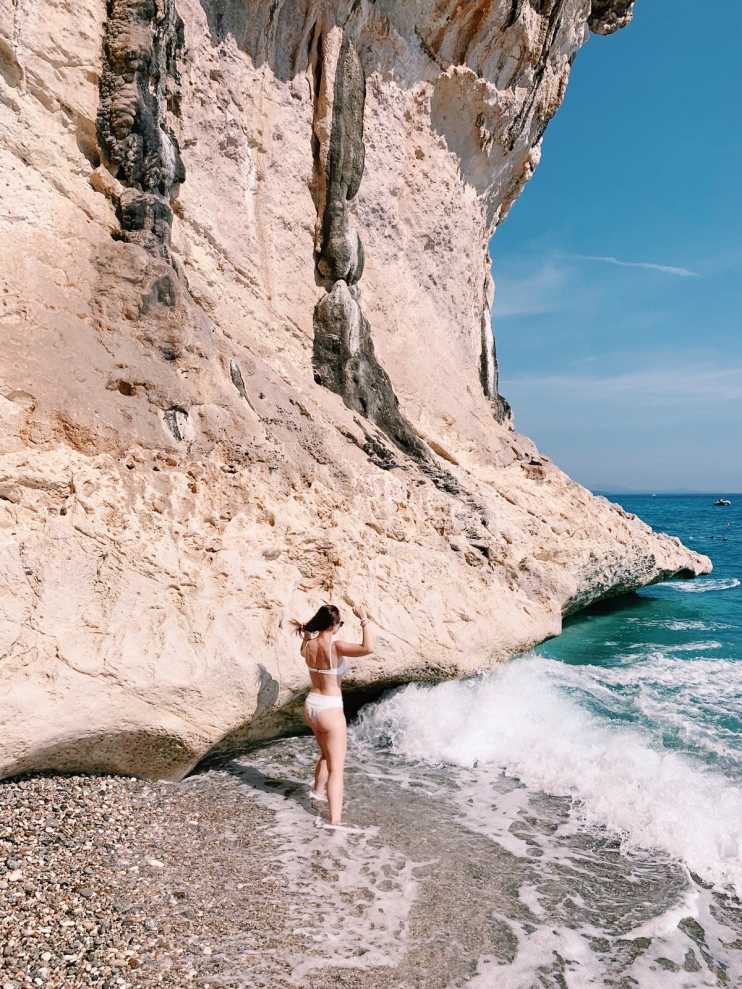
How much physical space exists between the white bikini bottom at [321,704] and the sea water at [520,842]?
68cm

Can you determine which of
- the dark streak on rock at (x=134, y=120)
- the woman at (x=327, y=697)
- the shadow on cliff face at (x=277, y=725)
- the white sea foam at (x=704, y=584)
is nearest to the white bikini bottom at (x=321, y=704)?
the woman at (x=327, y=697)

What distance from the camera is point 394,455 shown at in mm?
8641

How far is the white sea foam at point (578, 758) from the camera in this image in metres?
4.78

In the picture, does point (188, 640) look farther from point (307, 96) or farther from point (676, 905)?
point (307, 96)

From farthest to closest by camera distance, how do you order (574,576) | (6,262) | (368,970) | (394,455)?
1. (574,576)
2. (394,455)
3. (6,262)
4. (368,970)

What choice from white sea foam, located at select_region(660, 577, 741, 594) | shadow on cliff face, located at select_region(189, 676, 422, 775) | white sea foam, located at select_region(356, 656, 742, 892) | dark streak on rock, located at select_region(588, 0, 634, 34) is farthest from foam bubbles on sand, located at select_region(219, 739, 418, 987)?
dark streak on rock, located at select_region(588, 0, 634, 34)

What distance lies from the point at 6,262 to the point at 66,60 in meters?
2.74

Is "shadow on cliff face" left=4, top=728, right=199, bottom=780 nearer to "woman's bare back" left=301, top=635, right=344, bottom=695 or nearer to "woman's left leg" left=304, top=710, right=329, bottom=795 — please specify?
"woman's left leg" left=304, top=710, right=329, bottom=795

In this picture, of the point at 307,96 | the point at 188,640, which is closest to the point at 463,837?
the point at 188,640

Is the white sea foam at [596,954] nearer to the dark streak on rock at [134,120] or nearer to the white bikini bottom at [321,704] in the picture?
the white bikini bottom at [321,704]

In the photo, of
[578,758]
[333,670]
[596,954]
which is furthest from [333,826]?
[578,758]

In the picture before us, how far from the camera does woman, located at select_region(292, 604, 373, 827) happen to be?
4.80m

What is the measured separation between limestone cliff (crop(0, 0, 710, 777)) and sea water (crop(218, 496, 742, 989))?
69 centimetres

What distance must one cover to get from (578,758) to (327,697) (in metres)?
2.58
